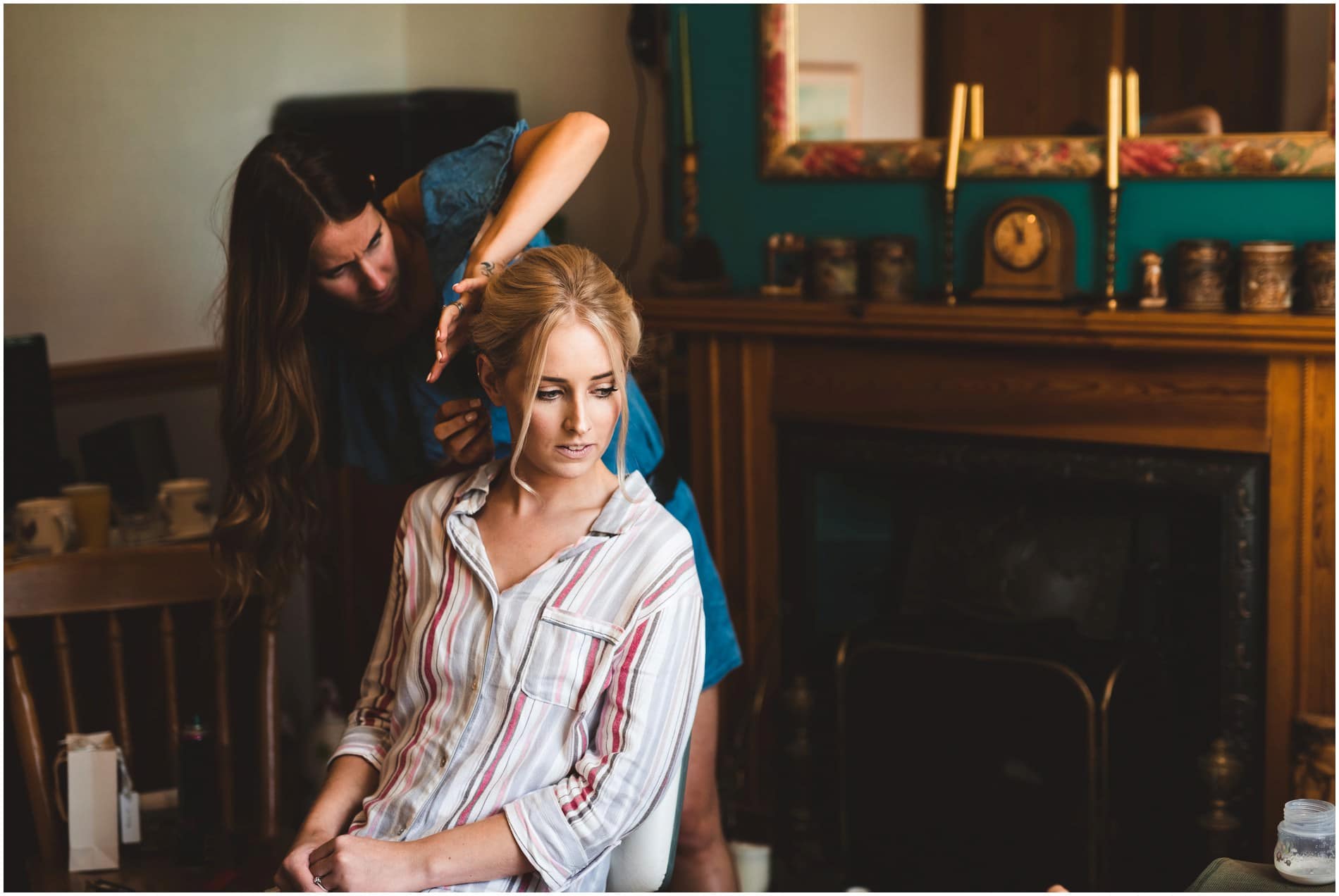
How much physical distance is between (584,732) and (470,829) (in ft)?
0.46

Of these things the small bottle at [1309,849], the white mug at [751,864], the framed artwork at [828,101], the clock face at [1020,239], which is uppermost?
the framed artwork at [828,101]

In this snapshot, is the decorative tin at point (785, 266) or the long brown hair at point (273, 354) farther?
the decorative tin at point (785, 266)

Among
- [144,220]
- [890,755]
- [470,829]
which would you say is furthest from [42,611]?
[890,755]

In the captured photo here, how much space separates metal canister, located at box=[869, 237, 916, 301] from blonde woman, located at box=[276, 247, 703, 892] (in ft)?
3.99

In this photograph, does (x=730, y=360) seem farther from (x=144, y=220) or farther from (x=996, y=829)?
(x=144, y=220)

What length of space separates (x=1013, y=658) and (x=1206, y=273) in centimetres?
73

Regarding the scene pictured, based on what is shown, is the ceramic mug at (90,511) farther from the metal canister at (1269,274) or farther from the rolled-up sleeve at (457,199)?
the metal canister at (1269,274)

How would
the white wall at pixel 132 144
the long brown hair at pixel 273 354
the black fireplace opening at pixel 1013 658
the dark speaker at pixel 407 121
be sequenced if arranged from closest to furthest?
the long brown hair at pixel 273 354 < the black fireplace opening at pixel 1013 658 < the white wall at pixel 132 144 < the dark speaker at pixel 407 121

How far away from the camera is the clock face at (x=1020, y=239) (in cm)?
242

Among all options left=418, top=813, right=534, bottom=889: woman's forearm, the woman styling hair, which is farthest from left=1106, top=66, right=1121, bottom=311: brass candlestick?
left=418, top=813, right=534, bottom=889: woman's forearm

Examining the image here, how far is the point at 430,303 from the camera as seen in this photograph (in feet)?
5.57

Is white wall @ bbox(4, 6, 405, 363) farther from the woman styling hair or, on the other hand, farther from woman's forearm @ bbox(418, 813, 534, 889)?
woman's forearm @ bbox(418, 813, 534, 889)

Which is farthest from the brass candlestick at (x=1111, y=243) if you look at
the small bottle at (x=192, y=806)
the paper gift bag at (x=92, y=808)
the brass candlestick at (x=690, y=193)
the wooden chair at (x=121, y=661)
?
the paper gift bag at (x=92, y=808)

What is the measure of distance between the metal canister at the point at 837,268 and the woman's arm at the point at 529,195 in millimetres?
1022
